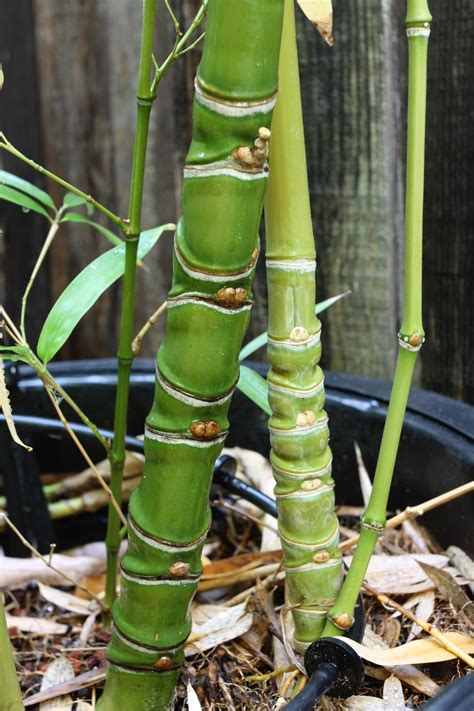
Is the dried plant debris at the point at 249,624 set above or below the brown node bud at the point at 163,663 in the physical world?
below

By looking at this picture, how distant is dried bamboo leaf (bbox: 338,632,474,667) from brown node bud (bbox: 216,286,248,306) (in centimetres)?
22

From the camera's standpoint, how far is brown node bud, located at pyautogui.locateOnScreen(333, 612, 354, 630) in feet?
1.43

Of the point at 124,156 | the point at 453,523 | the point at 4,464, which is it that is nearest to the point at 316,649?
the point at 453,523

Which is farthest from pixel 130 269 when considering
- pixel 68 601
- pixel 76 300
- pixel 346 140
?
pixel 346 140

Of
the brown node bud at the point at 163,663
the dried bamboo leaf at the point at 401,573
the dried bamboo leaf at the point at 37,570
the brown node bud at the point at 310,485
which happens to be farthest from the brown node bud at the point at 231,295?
the dried bamboo leaf at the point at 37,570

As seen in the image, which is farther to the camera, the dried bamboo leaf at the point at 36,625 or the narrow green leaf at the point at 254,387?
the dried bamboo leaf at the point at 36,625

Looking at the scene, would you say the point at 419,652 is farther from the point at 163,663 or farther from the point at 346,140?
the point at 346,140

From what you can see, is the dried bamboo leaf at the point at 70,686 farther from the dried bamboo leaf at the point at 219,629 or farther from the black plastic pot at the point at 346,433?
the black plastic pot at the point at 346,433

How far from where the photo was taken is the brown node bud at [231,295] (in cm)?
37

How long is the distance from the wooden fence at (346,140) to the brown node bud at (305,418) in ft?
1.82

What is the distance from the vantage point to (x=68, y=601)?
70 cm

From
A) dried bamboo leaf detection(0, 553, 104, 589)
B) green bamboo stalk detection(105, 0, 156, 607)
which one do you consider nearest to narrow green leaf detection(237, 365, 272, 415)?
green bamboo stalk detection(105, 0, 156, 607)

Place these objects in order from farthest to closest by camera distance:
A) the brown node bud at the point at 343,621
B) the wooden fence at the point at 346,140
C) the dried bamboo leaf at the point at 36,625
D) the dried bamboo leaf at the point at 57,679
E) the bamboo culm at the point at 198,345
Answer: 1. the wooden fence at the point at 346,140
2. the dried bamboo leaf at the point at 36,625
3. the dried bamboo leaf at the point at 57,679
4. the brown node bud at the point at 343,621
5. the bamboo culm at the point at 198,345

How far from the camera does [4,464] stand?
2.46 feet
